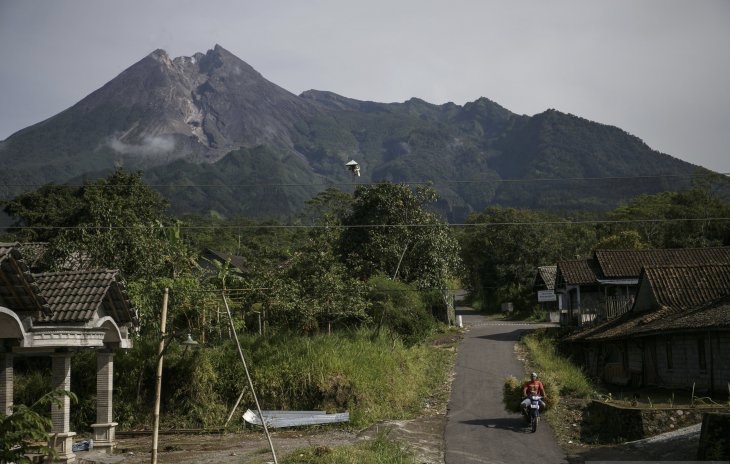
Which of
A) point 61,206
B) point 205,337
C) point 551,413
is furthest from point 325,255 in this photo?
point 61,206

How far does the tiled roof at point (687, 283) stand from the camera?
27.0m

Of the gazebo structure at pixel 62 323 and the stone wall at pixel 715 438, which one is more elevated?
the gazebo structure at pixel 62 323

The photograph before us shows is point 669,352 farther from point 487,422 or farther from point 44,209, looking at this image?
point 44,209

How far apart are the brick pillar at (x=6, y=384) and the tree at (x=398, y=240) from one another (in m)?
24.3

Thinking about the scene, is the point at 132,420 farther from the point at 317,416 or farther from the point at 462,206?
the point at 462,206

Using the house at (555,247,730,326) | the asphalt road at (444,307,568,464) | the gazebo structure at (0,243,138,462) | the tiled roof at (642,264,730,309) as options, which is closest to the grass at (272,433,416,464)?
the asphalt road at (444,307,568,464)

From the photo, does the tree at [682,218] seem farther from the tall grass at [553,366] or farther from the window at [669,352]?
the window at [669,352]

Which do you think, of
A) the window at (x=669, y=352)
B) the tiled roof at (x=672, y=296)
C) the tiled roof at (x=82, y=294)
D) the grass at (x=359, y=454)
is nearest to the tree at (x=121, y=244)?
the tiled roof at (x=82, y=294)

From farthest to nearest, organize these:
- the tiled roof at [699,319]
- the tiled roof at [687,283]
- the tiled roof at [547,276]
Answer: the tiled roof at [547,276]
the tiled roof at [687,283]
the tiled roof at [699,319]

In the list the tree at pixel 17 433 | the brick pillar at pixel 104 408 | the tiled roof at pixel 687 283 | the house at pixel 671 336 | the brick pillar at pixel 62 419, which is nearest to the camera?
the tree at pixel 17 433

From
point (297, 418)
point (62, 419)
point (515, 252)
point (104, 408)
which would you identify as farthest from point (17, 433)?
point (515, 252)

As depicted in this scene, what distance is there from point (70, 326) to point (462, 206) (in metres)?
174

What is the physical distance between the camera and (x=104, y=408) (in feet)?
57.7

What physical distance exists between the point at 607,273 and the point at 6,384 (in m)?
30.3
